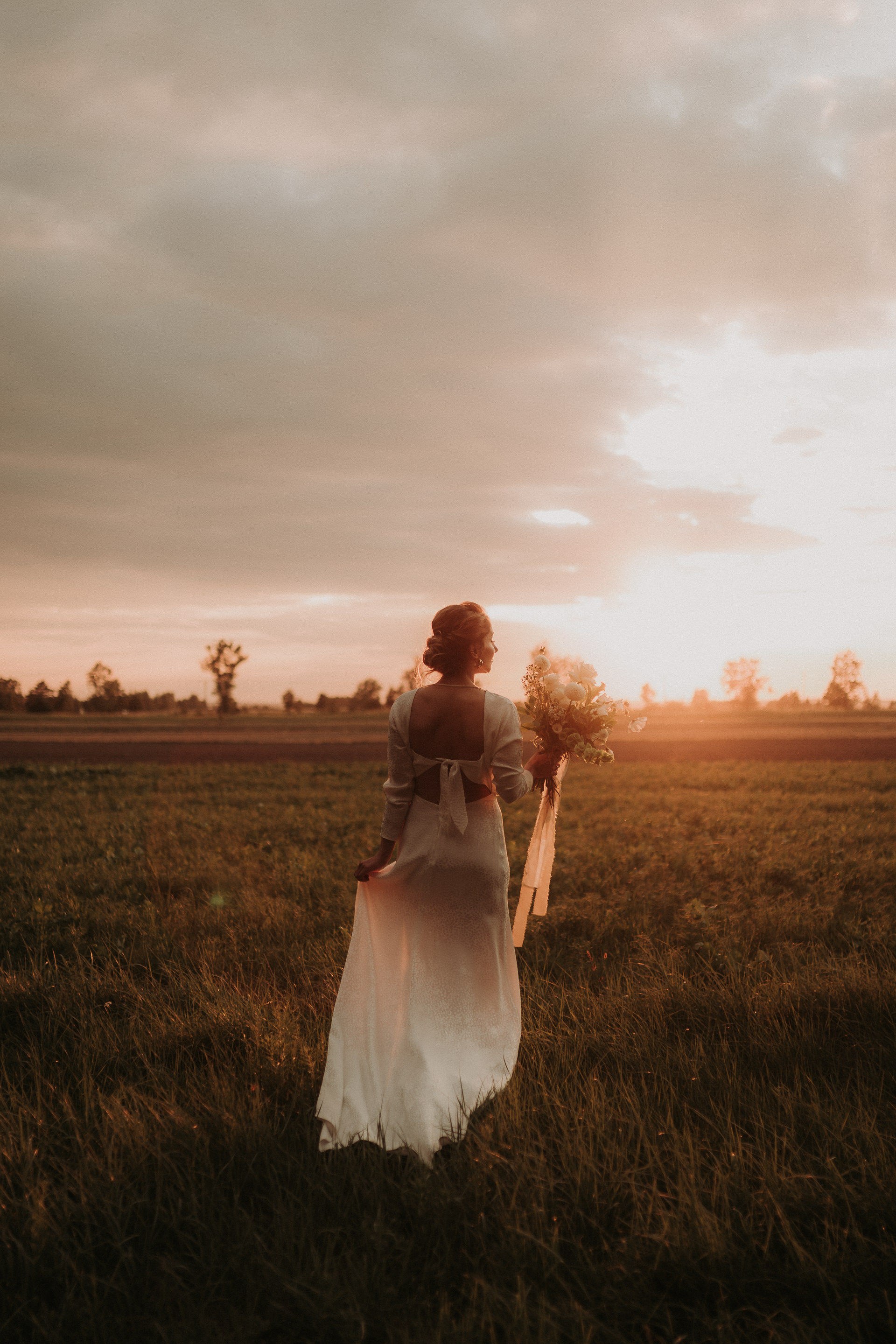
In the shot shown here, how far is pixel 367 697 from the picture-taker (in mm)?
112062

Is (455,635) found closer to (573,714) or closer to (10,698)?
(573,714)

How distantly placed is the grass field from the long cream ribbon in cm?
67

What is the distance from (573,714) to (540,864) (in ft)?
3.80

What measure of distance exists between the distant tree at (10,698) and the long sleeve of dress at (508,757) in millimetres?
119870

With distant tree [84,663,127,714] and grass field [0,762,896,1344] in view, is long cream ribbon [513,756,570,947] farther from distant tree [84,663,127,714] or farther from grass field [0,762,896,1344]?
distant tree [84,663,127,714]

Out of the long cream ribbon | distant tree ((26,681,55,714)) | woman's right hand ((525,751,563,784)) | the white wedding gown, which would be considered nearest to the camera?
the white wedding gown

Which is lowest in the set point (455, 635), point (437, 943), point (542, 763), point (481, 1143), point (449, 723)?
point (481, 1143)

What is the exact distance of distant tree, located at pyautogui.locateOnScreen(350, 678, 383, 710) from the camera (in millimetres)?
110750

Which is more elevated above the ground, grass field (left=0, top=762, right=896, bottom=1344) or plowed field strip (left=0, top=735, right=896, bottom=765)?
grass field (left=0, top=762, right=896, bottom=1344)

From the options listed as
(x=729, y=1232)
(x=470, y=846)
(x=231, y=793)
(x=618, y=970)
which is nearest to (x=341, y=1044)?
(x=470, y=846)

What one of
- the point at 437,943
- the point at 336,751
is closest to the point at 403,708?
the point at 437,943

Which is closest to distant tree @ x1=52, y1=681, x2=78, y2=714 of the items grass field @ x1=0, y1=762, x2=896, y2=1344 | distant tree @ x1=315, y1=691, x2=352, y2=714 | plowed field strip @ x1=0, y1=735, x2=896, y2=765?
distant tree @ x1=315, y1=691, x2=352, y2=714

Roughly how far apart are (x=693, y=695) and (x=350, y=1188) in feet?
482

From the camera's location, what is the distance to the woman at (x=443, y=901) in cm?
427
